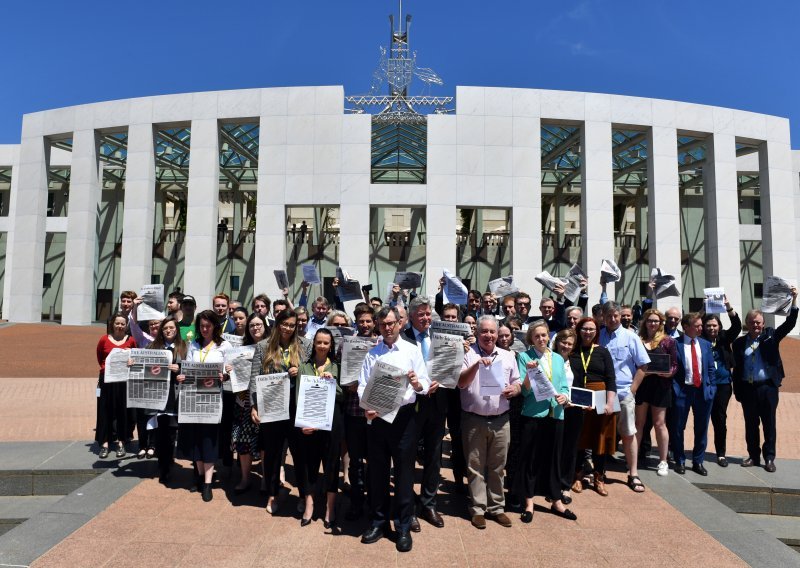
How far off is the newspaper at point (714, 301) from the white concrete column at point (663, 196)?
54.8ft

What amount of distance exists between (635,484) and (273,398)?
4.24m

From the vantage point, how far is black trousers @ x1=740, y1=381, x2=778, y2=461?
22.9 ft

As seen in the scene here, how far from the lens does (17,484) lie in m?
6.35

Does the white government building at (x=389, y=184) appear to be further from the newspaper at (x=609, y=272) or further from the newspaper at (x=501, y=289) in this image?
the newspaper at (x=501, y=289)

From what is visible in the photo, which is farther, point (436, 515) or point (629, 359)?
point (629, 359)

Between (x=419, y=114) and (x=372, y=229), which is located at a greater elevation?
(x=419, y=114)

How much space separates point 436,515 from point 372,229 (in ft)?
82.1

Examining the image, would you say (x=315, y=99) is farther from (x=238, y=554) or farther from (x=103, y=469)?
(x=238, y=554)

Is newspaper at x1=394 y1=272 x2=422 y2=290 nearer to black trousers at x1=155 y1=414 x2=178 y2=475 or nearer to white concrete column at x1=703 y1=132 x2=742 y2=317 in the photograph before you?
black trousers at x1=155 y1=414 x2=178 y2=475

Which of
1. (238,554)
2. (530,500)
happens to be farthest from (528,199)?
(238,554)

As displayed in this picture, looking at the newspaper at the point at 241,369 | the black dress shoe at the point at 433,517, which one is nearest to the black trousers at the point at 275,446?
the newspaper at the point at 241,369

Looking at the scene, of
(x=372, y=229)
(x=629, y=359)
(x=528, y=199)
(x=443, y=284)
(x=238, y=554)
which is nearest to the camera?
(x=238, y=554)

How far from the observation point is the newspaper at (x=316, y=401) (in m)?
4.96

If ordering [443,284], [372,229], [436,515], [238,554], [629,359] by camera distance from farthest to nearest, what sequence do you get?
[372,229] < [443,284] < [629,359] < [436,515] < [238,554]
